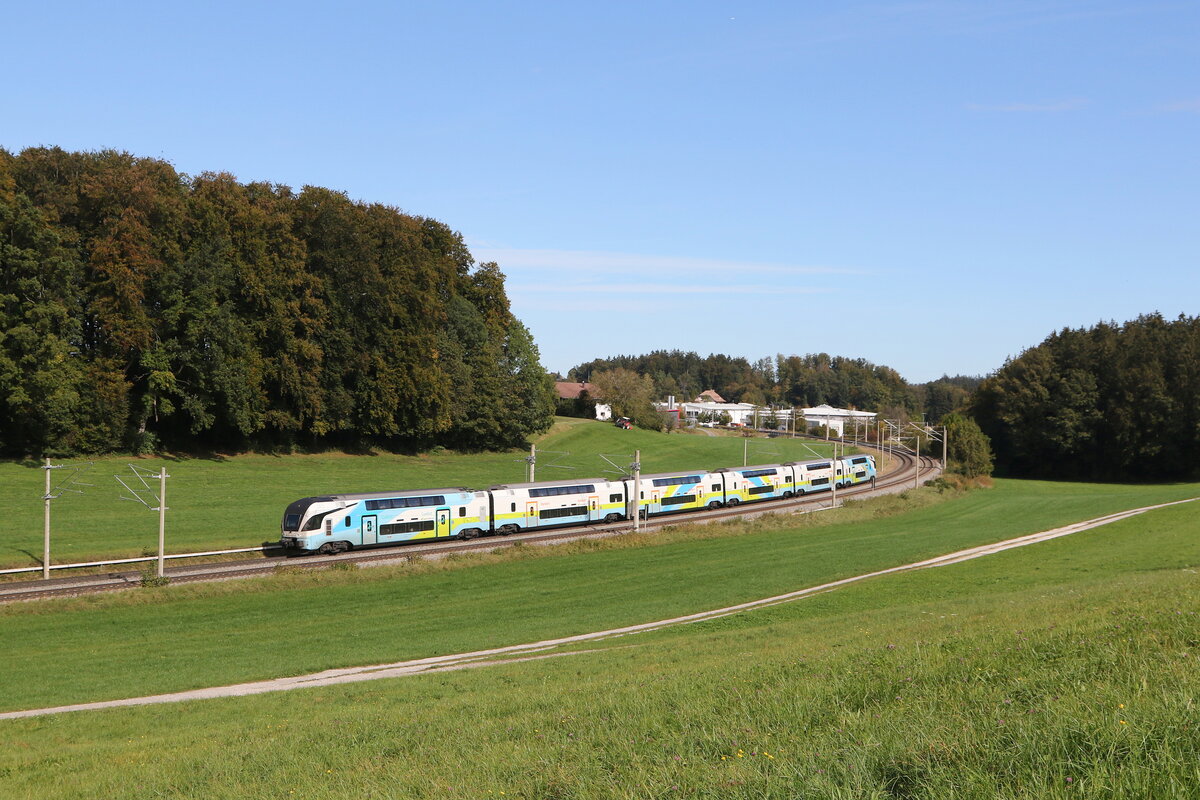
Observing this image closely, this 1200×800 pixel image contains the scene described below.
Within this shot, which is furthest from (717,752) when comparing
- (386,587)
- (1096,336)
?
(1096,336)

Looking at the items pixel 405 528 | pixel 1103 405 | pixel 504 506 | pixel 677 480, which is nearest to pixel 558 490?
pixel 504 506

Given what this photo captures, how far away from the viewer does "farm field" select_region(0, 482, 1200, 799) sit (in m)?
6.41

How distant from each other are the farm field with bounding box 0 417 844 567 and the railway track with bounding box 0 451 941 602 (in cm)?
467

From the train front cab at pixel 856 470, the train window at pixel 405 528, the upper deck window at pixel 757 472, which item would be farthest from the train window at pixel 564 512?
the train front cab at pixel 856 470

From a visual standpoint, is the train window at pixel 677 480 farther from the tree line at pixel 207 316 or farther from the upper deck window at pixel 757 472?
the tree line at pixel 207 316

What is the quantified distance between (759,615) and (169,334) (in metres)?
55.1

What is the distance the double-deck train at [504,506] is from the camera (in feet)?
150

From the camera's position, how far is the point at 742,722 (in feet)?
29.8

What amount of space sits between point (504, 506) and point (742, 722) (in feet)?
149

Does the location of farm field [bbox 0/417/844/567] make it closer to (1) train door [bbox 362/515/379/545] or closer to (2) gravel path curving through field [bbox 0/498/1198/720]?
(1) train door [bbox 362/515/379/545]

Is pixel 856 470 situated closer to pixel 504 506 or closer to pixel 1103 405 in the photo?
pixel 1103 405

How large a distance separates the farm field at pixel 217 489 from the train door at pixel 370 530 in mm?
5742

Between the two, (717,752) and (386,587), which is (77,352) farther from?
(717,752)

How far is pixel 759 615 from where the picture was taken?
28.7 meters
